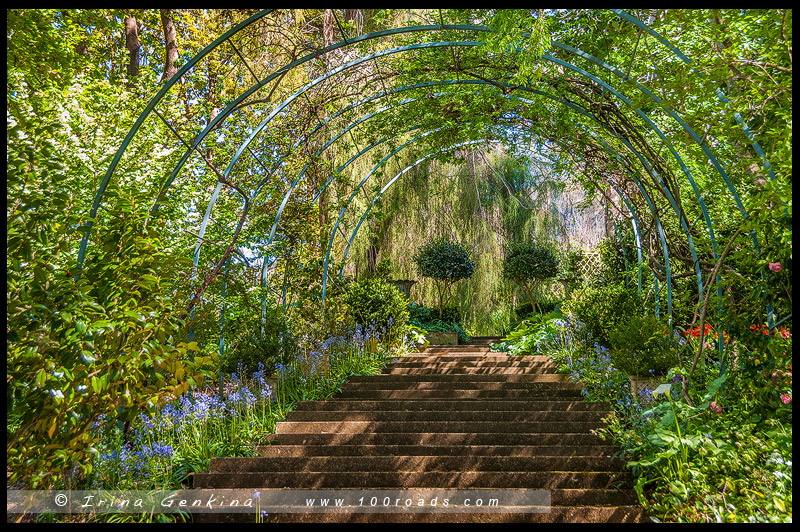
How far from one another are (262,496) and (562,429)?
2.55 meters

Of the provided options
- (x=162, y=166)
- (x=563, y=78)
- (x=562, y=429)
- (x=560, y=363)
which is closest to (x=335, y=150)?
(x=162, y=166)

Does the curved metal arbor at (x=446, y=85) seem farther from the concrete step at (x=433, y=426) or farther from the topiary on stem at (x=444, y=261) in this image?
the topiary on stem at (x=444, y=261)

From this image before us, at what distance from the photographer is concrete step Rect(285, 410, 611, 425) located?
4.96m

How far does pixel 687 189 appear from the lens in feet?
22.6

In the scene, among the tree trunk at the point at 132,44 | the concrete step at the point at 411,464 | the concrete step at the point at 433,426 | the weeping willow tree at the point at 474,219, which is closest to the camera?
the concrete step at the point at 411,464

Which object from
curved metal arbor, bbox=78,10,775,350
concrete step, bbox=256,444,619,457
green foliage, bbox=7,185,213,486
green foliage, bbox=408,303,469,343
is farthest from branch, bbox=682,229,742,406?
green foliage, bbox=408,303,469,343

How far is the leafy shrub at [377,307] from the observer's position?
8.16 m

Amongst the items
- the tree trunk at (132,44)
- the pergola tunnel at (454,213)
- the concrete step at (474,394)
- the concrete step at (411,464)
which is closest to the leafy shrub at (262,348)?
the pergola tunnel at (454,213)

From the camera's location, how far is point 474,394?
5.77m

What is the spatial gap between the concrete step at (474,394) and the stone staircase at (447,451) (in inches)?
0.4

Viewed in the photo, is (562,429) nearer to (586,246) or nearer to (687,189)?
(687,189)

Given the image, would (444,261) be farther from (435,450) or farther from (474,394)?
(435,450)

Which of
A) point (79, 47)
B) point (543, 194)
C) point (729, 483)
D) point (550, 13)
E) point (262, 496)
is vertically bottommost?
point (262, 496)

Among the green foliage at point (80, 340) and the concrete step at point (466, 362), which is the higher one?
the green foliage at point (80, 340)
